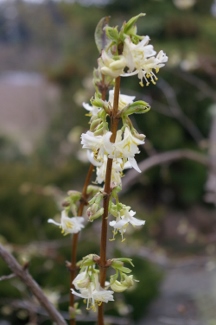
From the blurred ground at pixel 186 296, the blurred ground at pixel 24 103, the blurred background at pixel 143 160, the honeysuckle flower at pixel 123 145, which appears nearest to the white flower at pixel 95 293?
the honeysuckle flower at pixel 123 145

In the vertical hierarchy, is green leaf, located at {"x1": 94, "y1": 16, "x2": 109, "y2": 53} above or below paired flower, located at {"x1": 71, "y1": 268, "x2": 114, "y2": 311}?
above

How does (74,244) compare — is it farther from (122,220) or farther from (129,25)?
(129,25)

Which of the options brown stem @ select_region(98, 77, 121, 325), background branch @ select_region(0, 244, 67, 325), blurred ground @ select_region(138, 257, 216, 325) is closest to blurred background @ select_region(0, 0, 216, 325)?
blurred ground @ select_region(138, 257, 216, 325)

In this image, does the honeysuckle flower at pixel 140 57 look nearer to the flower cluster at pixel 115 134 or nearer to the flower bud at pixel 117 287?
the flower cluster at pixel 115 134

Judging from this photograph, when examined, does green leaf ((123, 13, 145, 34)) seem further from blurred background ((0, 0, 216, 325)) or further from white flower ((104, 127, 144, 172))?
blurred background ((0, 0, 216, 325))

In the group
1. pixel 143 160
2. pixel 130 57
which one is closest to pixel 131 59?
pixel 130 57

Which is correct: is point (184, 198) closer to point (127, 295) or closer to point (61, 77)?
point (61, 77)

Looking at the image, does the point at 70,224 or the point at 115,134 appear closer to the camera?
the point at 115,134

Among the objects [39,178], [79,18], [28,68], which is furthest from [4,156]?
[28,68]
